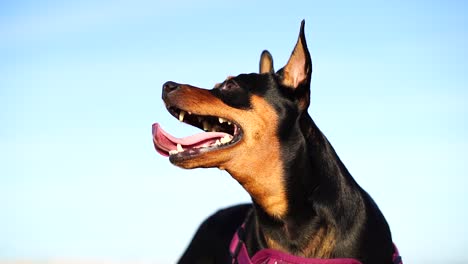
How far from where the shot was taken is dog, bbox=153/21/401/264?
760cm

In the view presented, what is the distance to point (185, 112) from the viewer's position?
26.4ft

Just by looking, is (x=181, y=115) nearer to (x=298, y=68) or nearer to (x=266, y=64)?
(x=298, y=68)

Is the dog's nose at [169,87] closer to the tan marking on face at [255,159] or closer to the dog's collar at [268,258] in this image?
the tan marking on face at [255,159]

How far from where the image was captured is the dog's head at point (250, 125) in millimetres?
7668

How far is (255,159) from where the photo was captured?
7656 mm

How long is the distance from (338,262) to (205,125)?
176 cm

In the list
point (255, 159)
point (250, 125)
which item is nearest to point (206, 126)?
point (250, 125)

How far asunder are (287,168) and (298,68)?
992mm


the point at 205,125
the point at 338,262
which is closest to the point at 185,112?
the point at 205,125

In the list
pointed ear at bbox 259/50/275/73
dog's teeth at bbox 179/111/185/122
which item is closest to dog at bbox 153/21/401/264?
dog's teeth at bbox 179/111/185/122

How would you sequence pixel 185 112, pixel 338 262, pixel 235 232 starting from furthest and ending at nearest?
pixel 235 232 < pixel 185 112 < pixel 338 262

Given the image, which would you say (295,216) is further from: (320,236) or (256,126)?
(256,126)

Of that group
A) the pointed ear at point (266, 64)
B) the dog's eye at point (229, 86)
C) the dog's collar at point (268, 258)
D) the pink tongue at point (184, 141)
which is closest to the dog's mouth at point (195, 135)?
the pink tongue at point (184, 141)

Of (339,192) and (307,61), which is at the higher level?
(307,61)
